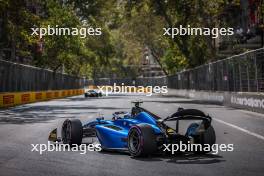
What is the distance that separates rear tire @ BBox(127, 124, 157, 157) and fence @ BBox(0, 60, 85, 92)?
85.6 ft

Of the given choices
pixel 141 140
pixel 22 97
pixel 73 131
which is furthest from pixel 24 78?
pixel 141 140

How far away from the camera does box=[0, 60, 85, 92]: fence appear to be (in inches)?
1423

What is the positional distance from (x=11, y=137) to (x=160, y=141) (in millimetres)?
5902

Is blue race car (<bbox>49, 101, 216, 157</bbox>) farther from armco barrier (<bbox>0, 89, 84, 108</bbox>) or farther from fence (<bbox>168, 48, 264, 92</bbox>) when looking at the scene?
armco barrier (<bbox>0, 89, 84, 108</bbox>)

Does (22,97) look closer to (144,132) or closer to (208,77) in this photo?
(208,77)

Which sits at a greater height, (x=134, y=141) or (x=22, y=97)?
(x=22, y=97)

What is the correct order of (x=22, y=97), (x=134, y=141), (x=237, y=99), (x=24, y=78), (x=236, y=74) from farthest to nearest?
(x=24, y=78) < (x=22, y=97) < (x=237, y=99) < (x=236, y=74) < (x=134, y=141)

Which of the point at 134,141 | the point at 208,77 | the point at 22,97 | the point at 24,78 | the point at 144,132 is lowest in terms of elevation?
the point at 134,141

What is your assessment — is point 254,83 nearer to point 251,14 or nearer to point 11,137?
point 11,137

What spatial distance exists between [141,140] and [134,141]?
51 centimetres

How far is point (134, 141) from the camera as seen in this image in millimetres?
10148

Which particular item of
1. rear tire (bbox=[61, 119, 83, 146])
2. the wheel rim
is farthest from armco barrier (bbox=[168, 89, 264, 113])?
the wheel rim

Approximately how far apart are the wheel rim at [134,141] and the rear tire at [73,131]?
1.70m

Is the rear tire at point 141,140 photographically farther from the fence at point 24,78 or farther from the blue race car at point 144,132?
the fence at point 24,78
